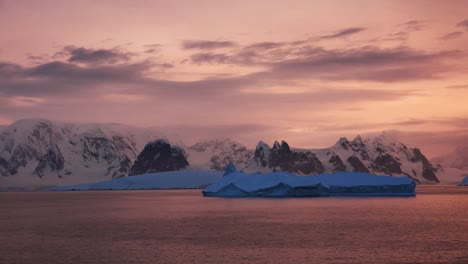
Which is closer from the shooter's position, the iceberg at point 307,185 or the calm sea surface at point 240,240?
the calm sea surface at point 240,240

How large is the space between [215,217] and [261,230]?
19.0 meters

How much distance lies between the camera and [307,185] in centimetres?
11662

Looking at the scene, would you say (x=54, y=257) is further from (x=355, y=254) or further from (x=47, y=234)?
(x=355, y=254)

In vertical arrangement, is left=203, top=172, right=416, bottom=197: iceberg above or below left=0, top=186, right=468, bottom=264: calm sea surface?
above

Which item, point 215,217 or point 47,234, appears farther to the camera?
point 215,217

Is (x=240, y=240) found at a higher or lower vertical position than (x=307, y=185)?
lower

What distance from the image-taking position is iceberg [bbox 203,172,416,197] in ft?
389

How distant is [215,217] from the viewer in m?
75.4

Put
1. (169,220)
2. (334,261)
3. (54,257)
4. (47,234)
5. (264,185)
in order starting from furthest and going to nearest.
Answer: (264,185), (169,220), (47,234), (54,257), (334,261)

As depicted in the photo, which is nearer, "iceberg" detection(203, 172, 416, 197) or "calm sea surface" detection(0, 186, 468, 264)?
"calm sea surface" detection(0, 186, 468, 264)

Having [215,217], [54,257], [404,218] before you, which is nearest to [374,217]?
[404,218]

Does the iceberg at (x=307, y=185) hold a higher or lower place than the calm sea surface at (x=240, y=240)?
higher

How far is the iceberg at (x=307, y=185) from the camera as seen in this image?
119 metres

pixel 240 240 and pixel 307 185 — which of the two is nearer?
pixel 240 240
